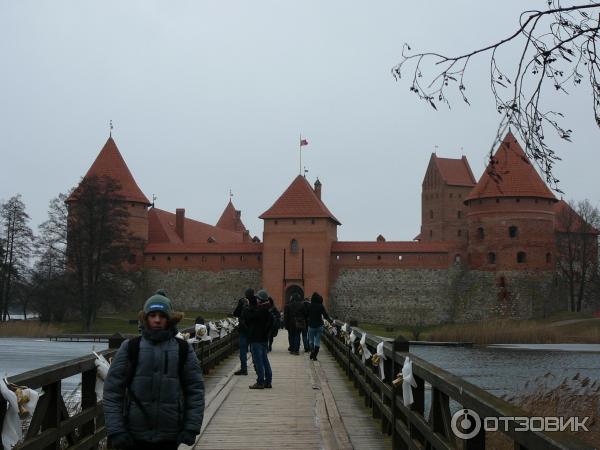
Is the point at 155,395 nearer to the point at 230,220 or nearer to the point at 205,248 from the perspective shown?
the point at 205,248

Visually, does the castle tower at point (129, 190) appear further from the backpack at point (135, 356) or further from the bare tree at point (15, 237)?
the backpack at point (135, 356)

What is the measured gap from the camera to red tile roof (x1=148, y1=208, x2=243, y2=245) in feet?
156

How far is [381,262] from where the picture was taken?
4228 centimetres

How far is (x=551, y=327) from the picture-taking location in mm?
33906

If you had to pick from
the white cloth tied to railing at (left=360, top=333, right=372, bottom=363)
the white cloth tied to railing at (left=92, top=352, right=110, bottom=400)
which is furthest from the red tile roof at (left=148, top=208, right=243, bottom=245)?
the white cloth tied to railing at (left=92, top=352, right=110, bottom=400)

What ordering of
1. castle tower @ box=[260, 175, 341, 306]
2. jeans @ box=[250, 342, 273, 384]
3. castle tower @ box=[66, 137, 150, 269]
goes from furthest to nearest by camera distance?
castle tower @ box=[66, 137, 150, 269], castle tower @ box=[260, 175, 341, 306], jeans @ box=[250, 342, 273, 384]

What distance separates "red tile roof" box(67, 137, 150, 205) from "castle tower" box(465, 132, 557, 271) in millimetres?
18667

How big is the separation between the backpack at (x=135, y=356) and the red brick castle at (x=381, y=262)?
36.7 meters

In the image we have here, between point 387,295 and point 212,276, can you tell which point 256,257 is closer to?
point 212,276

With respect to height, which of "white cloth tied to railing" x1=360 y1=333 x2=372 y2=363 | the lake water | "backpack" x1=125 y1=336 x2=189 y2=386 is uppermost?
"backpack" x1=125 y1=336 x2=189 y2=386

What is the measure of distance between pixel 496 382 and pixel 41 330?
2255 cm

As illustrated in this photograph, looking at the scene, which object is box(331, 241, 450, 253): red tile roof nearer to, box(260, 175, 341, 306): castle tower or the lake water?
box(260, 175, 341, 306): castle tower

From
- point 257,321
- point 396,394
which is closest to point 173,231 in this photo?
point 257,321

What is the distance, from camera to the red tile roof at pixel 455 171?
60.4 metres
